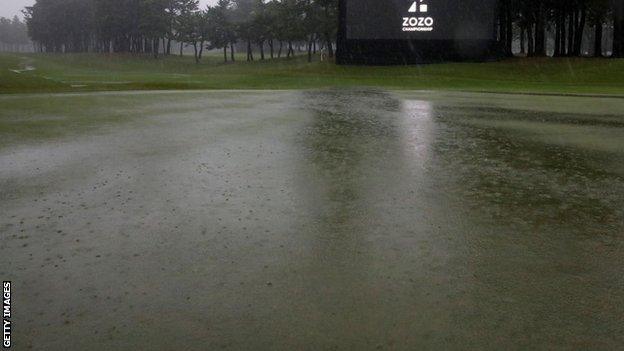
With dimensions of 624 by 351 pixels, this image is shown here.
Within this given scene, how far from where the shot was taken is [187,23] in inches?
3563

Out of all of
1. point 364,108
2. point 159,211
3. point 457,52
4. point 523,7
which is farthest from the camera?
point 523,7

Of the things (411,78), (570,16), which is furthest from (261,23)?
(411,78)

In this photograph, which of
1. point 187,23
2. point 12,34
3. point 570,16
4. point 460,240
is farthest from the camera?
point 12,34

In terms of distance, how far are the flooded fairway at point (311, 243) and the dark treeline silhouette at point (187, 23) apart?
2354 inches

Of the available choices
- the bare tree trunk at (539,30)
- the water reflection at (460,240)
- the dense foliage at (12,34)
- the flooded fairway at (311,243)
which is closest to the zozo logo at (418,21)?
the bare tree trunk at (539,30)

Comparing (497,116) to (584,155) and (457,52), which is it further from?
(457,52)

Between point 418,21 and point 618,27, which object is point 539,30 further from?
point 418,21

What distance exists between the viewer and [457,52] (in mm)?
49969

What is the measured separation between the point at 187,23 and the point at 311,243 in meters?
91.3

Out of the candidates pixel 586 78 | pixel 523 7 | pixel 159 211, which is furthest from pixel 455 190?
pixel 523 7

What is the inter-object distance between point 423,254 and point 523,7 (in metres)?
57.5

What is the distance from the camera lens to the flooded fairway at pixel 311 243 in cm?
354

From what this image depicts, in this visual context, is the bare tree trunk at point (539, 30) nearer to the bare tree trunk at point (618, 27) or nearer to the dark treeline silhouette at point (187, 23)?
the bare tree trunk at point (618, 27)

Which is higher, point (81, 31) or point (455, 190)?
point (81, 31)
